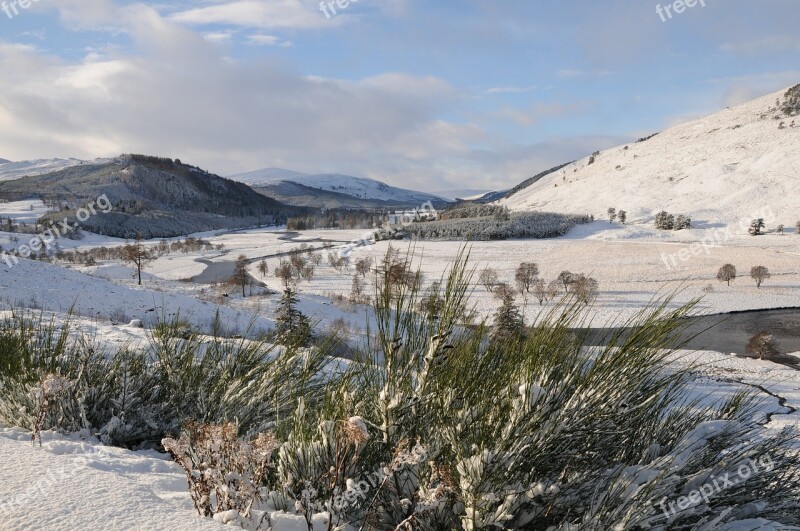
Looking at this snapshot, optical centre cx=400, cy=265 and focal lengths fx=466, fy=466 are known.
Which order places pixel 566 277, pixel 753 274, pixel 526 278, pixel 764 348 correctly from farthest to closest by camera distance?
pixel 526 278
pixel 566 277
pixel 753 274
pixel 764 348

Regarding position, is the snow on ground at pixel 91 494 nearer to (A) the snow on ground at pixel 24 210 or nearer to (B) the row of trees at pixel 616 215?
(B) the row of trees at pixel 616 215

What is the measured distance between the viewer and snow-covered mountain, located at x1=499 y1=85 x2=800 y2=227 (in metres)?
84.6

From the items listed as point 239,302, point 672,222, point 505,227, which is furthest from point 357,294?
point 672,222

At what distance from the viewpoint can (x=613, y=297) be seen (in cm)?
4134

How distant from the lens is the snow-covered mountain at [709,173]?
278 ft

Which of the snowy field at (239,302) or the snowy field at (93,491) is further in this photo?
the snowy field at (239,302)

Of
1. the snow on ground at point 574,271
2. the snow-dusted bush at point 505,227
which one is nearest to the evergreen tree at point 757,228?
the snow on ground at point 574,271

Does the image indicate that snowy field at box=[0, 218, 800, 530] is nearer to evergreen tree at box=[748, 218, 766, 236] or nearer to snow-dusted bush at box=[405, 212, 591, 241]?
snow-dusted bush at box=[405, 212, 591, 241]

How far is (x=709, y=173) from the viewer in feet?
328

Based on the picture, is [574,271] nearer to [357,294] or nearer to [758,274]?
[758,274]

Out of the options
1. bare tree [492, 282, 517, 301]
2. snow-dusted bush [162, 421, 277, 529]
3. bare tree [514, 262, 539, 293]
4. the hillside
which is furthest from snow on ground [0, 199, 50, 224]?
snow-dusted bush [162, 421, 277, 529]

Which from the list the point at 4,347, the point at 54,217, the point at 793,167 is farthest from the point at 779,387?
the point at 54,217

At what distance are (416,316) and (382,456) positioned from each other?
2.80 feet

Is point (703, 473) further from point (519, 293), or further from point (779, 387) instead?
point (519, 293)
